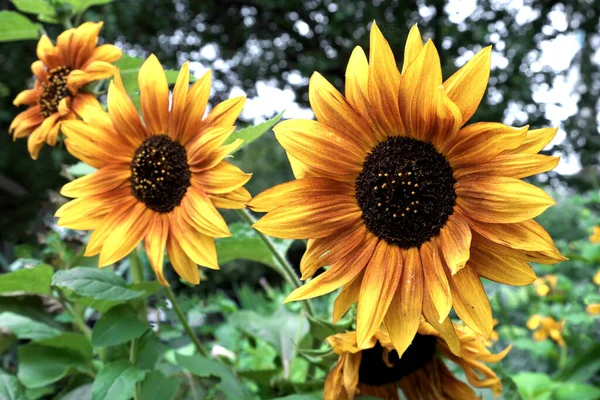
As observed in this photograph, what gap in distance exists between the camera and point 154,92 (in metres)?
0.60

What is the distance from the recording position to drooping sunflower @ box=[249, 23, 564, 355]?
1.47 ft

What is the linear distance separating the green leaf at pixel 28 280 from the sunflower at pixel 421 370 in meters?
0.36

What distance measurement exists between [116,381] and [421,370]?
350 millimetres

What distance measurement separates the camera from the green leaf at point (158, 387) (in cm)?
60

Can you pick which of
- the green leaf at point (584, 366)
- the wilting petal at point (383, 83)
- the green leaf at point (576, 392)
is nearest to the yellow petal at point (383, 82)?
the wilting petal at point (383, 83)

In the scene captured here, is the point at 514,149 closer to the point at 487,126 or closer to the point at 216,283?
the point at 487,126

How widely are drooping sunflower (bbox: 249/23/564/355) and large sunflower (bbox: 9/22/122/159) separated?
0.99ft

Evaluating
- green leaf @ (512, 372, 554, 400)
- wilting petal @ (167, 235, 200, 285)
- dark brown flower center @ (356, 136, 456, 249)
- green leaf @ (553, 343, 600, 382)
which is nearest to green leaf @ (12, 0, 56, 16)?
wilting petal @ (167, 235, 200, 285)

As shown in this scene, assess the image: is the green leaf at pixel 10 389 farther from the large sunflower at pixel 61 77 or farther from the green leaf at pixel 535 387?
the green leaf at pixel 535 387

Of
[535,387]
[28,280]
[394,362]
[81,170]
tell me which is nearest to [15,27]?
[81,170]

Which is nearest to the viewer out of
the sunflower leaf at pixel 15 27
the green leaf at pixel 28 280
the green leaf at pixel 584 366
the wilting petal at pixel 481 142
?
the wilting petal at pixel 481 142

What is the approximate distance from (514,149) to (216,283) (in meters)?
3.25

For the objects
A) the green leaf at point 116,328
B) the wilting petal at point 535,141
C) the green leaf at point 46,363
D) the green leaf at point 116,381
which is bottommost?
the green leaf at point 46,363

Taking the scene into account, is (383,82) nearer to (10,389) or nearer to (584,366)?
(10,389)
